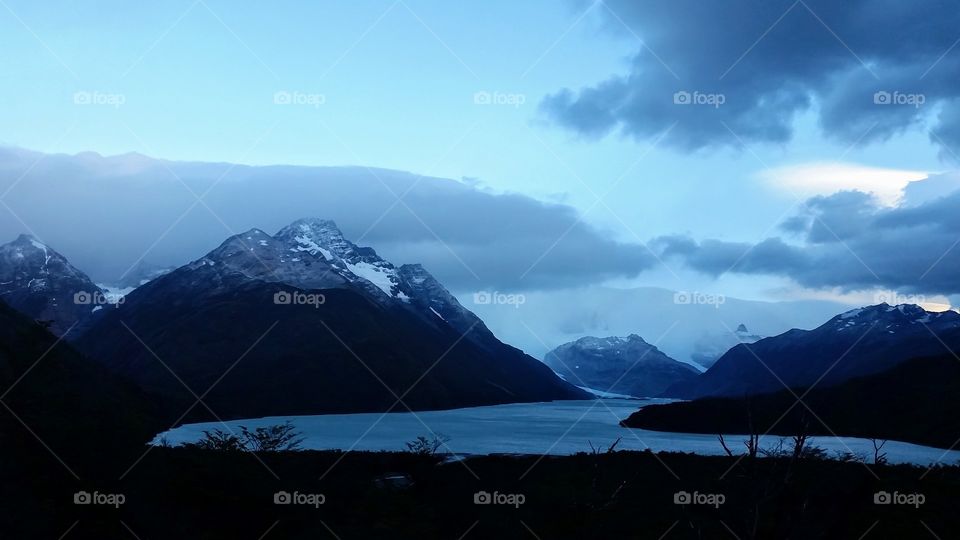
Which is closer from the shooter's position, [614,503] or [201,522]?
[201,522]

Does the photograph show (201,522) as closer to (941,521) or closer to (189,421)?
(941,521)

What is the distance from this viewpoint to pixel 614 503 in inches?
2269

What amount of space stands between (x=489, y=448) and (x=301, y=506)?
5714cm

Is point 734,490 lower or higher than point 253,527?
higher

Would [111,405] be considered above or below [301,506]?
above

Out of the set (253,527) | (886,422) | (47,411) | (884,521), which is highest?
(886,422)

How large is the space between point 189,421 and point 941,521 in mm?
178448

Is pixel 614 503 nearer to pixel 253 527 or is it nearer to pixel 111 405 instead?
pixel 253 527

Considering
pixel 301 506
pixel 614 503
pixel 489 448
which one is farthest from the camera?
pixel 489 448

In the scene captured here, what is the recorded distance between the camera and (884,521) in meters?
54.4

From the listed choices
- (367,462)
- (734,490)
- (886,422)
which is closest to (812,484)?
(734,490)

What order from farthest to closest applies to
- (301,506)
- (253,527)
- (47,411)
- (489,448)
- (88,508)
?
1. (489,448)
2. (47,411)
3. (301,506)
4. (253,527)
5. (88,508)

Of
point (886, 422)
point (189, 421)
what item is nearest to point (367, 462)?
point (189, 421)

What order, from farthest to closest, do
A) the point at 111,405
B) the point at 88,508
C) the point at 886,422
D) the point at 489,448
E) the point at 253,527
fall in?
the point at 886,422 < the point at 489,448 < the point at 111,405 < the point at 253,527 < the point at 88,508
